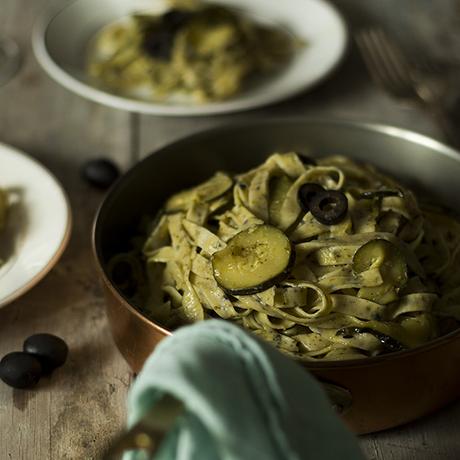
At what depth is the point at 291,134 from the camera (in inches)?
84.4

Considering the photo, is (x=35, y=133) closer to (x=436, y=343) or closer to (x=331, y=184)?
(x=331, y=184)

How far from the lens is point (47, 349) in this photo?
1.73 m

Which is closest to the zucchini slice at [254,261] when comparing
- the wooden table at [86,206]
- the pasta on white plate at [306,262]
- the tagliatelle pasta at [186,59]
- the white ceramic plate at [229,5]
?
the pasta on white plate at [306,262]

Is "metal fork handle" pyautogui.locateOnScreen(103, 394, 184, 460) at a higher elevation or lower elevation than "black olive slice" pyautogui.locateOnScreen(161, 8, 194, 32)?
higher

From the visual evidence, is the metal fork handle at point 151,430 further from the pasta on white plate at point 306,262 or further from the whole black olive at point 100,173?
the whole black olive at point 100,173

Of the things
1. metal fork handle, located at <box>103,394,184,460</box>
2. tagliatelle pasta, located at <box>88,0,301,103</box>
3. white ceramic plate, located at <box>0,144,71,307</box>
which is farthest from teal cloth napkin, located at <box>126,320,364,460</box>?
tagliatelle pasta, located at <box>88,0,301,103</box>

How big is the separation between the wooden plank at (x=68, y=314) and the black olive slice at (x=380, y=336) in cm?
49

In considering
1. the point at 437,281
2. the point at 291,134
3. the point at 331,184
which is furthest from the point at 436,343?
the point at 291,134

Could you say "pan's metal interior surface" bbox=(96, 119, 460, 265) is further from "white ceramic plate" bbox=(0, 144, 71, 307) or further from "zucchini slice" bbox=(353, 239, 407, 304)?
"zucchini slice" bbox=(353, 239, 407, 304)

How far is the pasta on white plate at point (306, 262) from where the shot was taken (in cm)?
156

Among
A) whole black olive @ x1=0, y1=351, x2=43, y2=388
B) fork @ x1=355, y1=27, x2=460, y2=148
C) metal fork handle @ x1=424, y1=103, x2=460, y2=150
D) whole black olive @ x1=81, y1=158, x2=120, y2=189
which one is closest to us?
whole black olive @ x1=0, y1=351, x2=43, y2=388

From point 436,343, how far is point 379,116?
4.47ft

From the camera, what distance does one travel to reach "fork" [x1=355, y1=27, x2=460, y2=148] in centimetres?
258

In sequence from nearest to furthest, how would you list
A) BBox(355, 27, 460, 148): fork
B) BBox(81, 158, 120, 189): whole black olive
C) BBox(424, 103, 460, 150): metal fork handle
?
BBox(81, 158, 120, 189): whole black olive → BBox(424, 103, 460, 150): metal fork handle → BBox(355, 27, 460, 148): fork
